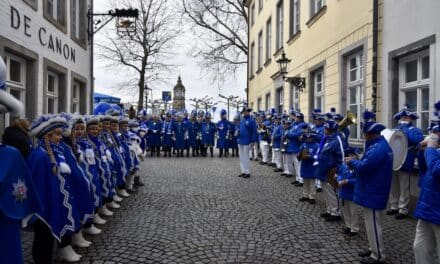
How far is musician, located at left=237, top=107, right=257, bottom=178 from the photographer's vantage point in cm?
1180

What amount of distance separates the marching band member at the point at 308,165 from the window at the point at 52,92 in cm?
769

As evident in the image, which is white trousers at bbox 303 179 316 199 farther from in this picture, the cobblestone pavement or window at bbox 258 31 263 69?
window at bbox 258 31 263 69

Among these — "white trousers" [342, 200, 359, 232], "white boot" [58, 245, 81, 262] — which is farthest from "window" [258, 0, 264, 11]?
"white boot" [58, 245, 81, 262]

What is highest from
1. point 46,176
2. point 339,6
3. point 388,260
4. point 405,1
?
point 339,6

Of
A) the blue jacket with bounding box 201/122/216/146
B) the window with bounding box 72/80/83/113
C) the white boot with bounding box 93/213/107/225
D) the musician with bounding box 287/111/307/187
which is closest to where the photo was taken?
the white boot with bounding box 93/213/107/225

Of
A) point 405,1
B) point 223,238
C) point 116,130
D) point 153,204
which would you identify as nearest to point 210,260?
point 223,238

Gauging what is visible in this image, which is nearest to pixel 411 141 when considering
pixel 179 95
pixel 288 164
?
pixel 288 164

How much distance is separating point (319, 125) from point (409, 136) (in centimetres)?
228

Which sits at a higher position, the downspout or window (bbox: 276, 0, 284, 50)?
window (bbox: 276, 0, 284, 50)

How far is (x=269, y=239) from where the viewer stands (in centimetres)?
580

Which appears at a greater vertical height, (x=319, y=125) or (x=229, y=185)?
(x=319, y=125)

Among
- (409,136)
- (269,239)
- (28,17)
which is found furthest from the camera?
(28,17)

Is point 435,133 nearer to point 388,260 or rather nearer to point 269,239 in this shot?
point 388,260

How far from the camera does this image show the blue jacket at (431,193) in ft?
12.4
